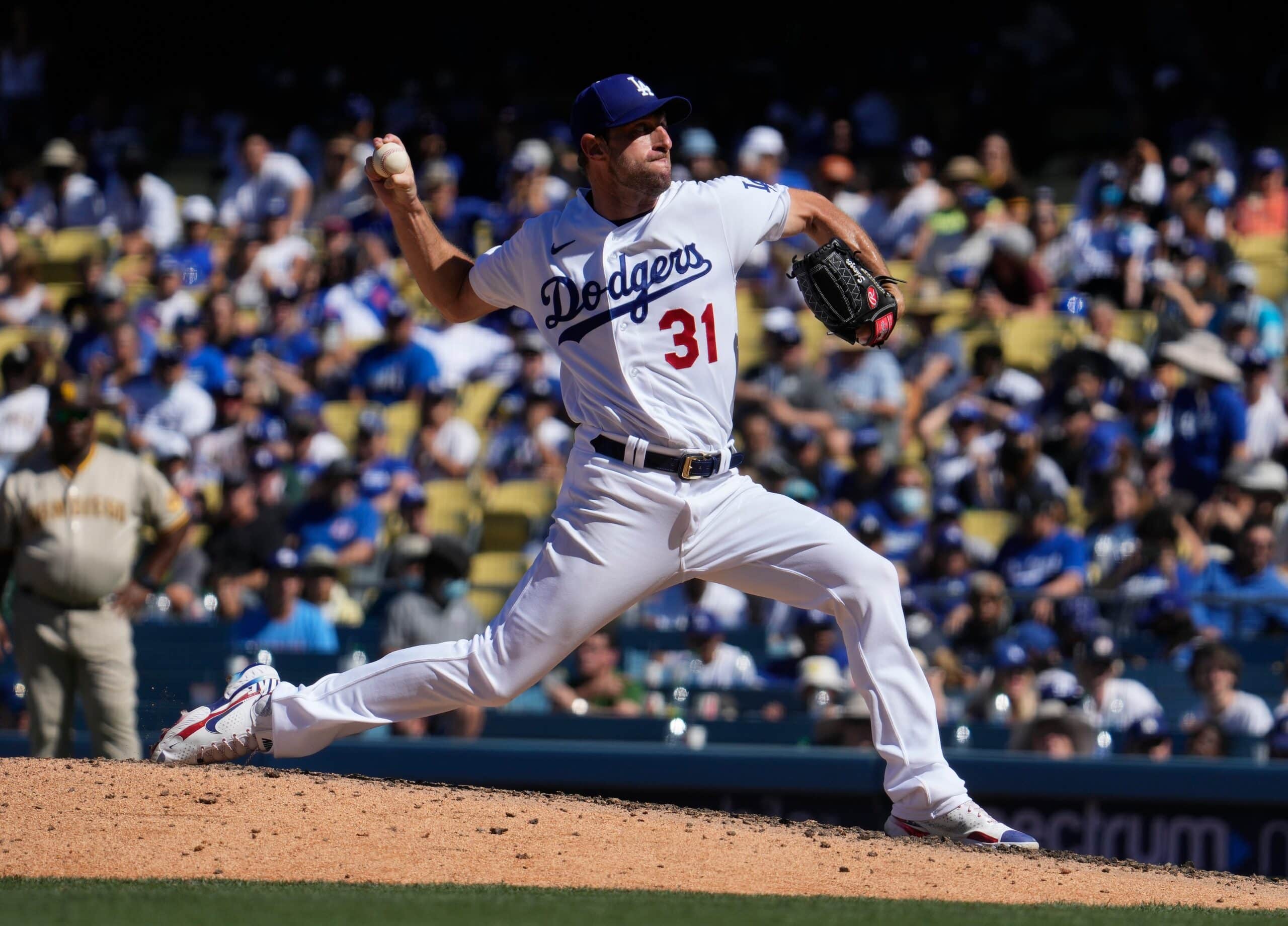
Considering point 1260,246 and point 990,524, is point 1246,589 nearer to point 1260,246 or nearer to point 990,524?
point 990,524

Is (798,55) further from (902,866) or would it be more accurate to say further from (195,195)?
(902,866)

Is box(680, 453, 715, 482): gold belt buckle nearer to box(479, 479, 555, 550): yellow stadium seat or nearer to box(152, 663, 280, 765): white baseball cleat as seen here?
box(152, 663, 280, 765): white baseball cleat

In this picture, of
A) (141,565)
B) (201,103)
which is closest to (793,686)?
(141,565)

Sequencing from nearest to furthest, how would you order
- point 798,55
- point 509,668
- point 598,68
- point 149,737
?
point 509,668, point 149,737, point 798,55, point 598,68

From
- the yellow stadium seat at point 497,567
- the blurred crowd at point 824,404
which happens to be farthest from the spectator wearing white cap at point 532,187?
the yellow stadium seat at point 497,567

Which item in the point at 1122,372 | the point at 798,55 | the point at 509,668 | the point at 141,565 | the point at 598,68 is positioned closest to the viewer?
the point at 509,668

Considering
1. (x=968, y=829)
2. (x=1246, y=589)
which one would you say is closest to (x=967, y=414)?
(x=1246, y=589)
